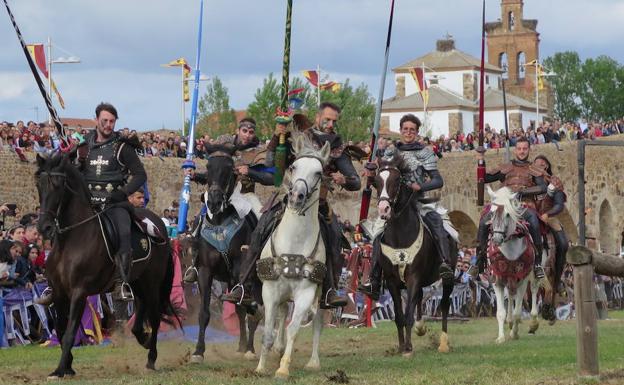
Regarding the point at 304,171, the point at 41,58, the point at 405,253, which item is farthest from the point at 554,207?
the point at 41,58

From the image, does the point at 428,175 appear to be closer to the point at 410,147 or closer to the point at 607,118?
the point at 410,147

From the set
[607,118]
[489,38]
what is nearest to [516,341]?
[607,118]

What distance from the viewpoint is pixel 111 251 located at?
15.3 metres

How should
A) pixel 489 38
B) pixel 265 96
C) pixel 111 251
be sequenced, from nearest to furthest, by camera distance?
pixel 111 251 < pixel 265 96 < pixel 489 38

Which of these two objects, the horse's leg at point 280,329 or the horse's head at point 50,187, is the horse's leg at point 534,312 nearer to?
the horse's leg at point 280,329

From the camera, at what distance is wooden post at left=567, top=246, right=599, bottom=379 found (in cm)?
1328

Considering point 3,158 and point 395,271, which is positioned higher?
point 3,158

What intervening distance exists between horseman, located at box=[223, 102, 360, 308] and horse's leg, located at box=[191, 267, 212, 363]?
1.13 meters

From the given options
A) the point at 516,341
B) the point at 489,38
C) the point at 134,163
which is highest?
the point at 489,38

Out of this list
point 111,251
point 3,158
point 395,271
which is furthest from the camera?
point 3,158

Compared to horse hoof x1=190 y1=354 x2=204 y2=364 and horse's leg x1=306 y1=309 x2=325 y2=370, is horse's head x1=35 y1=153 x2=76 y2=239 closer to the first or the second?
horse hoof x1=190 y1=354 x2=204 y2=364

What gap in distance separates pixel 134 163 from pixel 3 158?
2410 cm

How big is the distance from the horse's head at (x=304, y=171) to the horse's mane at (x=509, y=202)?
7163 millimetres

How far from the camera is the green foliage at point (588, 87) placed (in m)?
160
